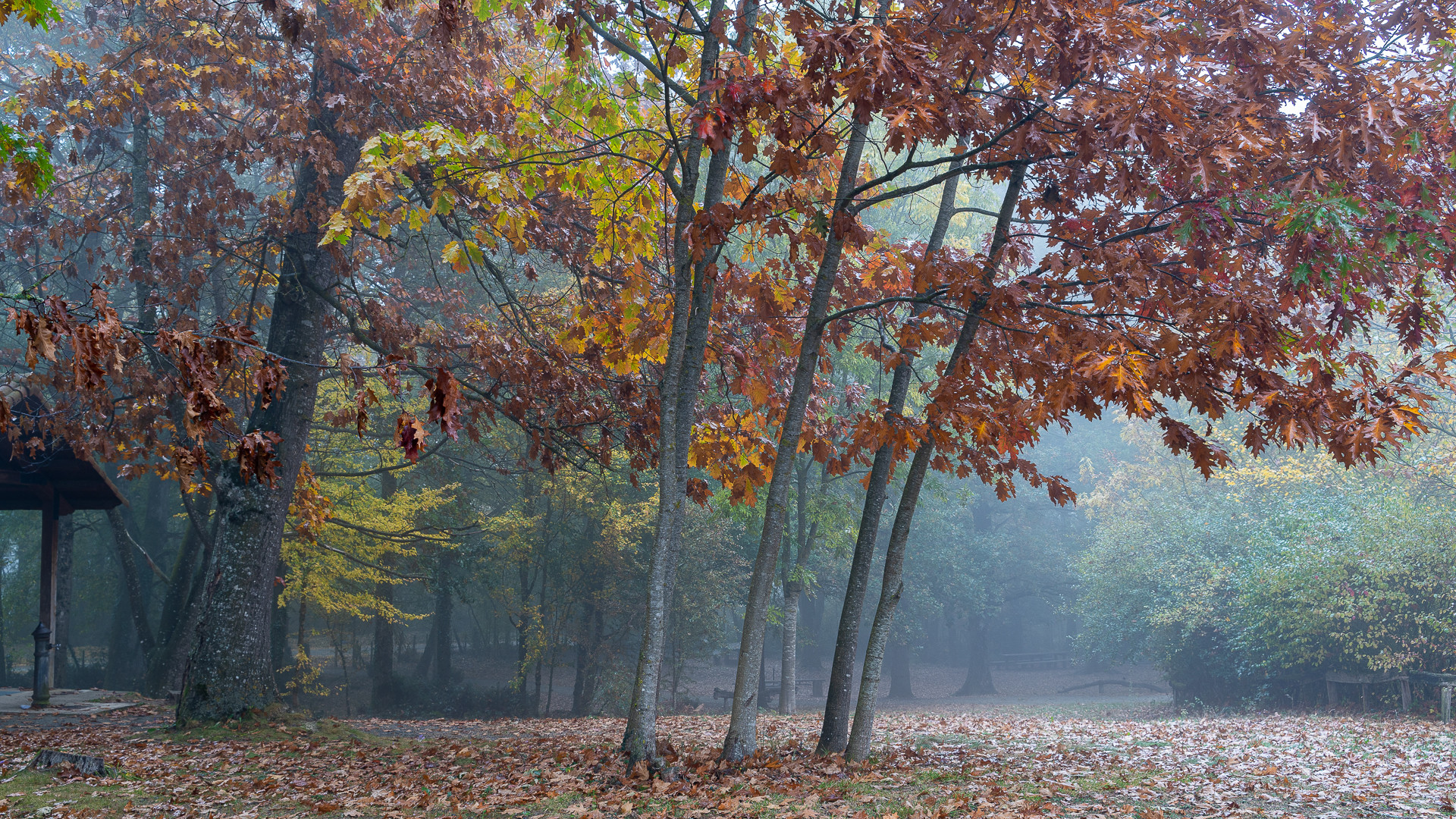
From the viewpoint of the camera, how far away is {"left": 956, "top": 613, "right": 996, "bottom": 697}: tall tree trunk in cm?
3581

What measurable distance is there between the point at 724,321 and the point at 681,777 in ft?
16.6

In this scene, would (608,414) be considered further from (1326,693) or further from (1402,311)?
(1326,693)

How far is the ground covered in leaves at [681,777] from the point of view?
5738 mm

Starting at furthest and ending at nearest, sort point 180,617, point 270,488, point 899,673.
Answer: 1. point 899,673
2. point 180,617
3. point 270,488

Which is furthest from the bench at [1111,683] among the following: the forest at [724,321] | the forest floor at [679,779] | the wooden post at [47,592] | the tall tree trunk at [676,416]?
the wooden post at [47,592]

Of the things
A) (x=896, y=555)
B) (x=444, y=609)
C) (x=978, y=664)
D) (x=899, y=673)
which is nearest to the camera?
(x=896, y=555)

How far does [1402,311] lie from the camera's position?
6188 millimetres

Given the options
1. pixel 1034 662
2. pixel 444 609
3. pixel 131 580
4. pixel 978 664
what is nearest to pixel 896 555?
pixel 131 580

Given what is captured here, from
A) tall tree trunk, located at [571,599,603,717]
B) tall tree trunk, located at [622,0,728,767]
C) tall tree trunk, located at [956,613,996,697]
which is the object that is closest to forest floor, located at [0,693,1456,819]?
tall tree trunk, located at [622,0,728,767]

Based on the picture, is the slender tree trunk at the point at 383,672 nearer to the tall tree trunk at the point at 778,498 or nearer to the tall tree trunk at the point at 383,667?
the tall tree trunk at the point at 383,667

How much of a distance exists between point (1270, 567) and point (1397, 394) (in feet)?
57.8

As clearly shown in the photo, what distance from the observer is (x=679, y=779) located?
6.46 m

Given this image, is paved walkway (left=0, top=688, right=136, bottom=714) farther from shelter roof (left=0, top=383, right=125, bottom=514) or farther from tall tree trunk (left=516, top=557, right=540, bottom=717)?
tall tree trunk (left=516, top=557, right=540, bottom=717)

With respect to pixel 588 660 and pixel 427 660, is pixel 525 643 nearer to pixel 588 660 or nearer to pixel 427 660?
pixel 588 660
